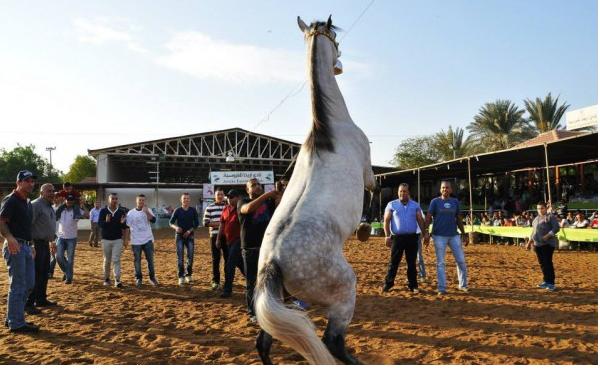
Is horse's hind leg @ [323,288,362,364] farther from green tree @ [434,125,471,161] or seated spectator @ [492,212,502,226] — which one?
green tree @ [434,125,471,161]

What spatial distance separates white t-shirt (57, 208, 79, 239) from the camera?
909cm

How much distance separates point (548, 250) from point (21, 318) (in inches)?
318

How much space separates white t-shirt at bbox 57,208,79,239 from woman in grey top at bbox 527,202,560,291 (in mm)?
8797

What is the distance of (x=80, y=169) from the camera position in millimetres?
63219

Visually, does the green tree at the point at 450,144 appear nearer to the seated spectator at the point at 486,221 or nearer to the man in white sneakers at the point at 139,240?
the seated spectator at the point at 486,221

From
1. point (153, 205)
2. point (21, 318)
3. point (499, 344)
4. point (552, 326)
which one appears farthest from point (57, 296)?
point (153, 205)

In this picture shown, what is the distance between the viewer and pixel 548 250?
784cm

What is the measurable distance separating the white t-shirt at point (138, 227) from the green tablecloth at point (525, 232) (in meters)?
12.0

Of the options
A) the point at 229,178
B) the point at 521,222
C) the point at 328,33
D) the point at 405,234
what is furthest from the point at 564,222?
the point at 229,178

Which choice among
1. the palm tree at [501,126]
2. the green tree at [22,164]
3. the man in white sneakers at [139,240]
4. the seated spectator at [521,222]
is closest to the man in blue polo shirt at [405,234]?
the man in white sneakers at [139,240]

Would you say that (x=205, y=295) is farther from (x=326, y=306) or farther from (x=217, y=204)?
(x=326, y=306)

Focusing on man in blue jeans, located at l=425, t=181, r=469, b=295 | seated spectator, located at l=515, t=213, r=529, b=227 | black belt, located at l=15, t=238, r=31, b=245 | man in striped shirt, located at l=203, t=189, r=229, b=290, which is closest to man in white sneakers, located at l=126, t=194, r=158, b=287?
man in striped shirt, located at l=203, t=189, r=229, b=290

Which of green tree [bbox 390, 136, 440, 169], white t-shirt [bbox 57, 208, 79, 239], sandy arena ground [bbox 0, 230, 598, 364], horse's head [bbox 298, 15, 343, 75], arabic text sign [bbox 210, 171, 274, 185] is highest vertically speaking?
green tree [bbox 390, 136, 440, 169]

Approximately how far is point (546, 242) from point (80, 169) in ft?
215
